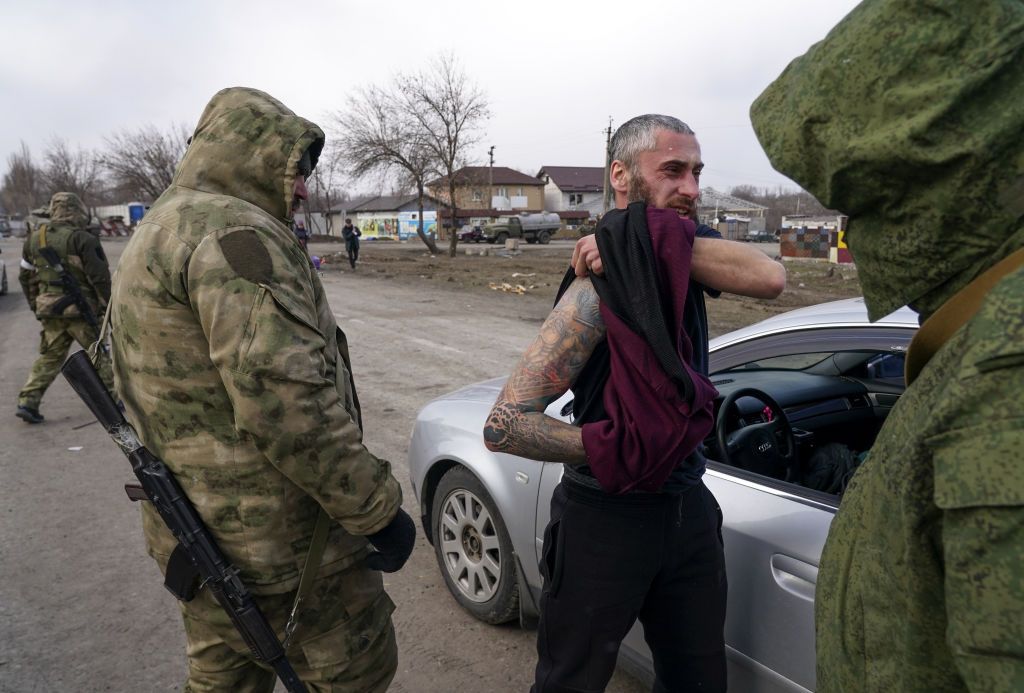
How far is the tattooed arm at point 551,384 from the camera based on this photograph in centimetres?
159

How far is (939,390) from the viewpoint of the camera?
2.48ft

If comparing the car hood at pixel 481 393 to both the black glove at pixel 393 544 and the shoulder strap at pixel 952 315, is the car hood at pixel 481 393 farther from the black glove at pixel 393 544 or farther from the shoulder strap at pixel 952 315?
the shoulder strap at pixel 952 315

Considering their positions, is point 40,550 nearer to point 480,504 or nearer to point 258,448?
point 480,504

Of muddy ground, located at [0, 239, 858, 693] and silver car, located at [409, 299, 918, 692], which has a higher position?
silver car, located at [409, 299, 918, 692]

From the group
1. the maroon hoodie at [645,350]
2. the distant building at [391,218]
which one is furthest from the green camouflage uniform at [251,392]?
the distant building at [391,218]

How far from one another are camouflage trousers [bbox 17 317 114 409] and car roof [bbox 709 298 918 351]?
5.55 meters

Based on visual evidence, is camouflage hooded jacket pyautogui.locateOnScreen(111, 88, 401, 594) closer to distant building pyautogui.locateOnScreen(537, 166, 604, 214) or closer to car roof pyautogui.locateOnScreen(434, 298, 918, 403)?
car roof pyautogui.locateOnScreen(434, 298, 918, 403)

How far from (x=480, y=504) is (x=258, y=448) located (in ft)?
5.07

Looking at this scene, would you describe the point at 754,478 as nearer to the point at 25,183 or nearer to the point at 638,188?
the point at 638,188

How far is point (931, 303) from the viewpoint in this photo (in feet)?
2.95

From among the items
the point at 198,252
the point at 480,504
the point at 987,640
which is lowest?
the point at 480,504

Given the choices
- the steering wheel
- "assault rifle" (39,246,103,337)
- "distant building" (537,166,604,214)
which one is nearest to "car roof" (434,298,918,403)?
the steering wheel

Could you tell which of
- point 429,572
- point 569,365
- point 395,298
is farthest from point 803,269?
point 569,365

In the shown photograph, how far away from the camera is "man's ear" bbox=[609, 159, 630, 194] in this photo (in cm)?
180
